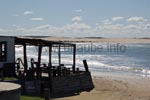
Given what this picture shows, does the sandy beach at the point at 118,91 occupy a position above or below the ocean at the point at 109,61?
below

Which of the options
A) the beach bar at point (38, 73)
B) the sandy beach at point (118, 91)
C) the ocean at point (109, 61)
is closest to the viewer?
the beach bar at point (38, 73)

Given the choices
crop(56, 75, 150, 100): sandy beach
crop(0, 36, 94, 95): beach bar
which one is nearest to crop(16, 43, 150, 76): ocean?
crop(56, 75, 150, 100): sandy beach

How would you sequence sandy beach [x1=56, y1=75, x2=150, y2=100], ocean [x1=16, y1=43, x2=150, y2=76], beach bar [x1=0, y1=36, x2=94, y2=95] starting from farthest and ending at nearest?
ocean [x1=16, y1=43, x2=150, y2=76]
sandy beach [x1=56, y1=75, x2=150, y2=100]
beach bar [x1=0, y1=36, x2=94, y2=95]

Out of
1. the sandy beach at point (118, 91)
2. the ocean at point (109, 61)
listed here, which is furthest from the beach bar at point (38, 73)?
the ocean at point (109, 61)

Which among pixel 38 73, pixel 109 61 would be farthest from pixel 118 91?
pixel 109 61

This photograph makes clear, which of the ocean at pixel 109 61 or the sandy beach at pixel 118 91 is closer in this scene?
the sandy beach at pixel 118 91

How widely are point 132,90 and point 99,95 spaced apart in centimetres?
444

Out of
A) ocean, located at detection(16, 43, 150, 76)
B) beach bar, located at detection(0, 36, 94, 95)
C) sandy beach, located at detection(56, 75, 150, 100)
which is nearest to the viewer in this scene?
beach bar, located at detection(0, 36, 94, 95)

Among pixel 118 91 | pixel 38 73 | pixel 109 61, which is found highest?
pixel 109 61

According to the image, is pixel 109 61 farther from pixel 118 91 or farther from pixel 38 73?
pixel 38 73

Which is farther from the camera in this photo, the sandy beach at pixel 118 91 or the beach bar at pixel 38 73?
the sandy beach at pixel 118 91

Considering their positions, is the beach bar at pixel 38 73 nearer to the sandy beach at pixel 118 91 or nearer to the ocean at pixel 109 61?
the sandy beach at pixel 118 91

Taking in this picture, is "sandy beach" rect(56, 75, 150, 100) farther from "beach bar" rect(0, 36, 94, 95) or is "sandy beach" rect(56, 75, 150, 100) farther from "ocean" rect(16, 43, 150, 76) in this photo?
"ocean" rect(16, 43, 150, 76)

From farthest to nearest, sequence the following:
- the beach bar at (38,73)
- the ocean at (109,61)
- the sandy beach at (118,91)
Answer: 1. the ocean at (109,61)
2. the sandy beach at (118,91)
3. the beach bar at (38,73)
